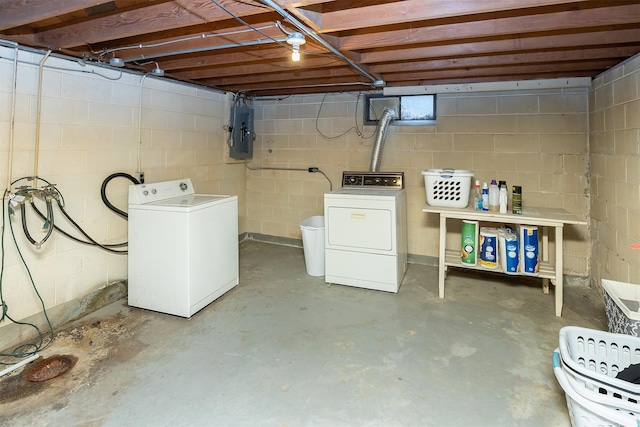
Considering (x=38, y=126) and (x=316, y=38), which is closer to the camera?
(x=316, y=38)

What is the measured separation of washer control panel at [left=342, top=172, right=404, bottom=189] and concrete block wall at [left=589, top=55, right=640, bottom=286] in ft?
5.54

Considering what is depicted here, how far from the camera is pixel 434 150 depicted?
3.69 metres

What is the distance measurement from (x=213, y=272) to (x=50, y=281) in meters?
1.13

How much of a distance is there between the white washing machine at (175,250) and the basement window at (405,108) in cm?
205

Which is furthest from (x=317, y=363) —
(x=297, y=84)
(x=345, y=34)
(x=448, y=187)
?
(x=297, y=84)

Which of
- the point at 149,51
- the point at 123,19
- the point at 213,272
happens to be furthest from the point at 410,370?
the point at 149,51

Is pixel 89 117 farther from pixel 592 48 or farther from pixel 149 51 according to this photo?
pixel 592 48

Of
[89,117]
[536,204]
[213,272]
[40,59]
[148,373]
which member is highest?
[40,59]

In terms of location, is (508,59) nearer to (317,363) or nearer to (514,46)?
(514,46)

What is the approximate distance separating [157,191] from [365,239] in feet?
6.22

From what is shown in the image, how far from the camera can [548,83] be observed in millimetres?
3115

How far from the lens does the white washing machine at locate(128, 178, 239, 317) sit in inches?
99.3

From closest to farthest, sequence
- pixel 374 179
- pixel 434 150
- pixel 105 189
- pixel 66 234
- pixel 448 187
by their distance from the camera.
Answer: pixel 66 234
pixel 105 189
pixel 448 187
pixel 374 179
pixel 434 150

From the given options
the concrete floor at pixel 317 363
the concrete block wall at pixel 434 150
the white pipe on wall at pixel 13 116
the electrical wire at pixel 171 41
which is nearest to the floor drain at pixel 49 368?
the concrete floor at pixel 317 363
